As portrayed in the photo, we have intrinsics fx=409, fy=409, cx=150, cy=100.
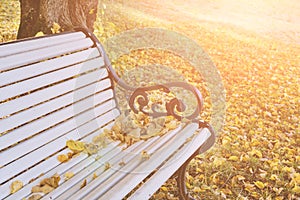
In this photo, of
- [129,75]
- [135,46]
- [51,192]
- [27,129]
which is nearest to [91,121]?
[27,129]

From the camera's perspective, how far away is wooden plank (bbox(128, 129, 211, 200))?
1.81 m

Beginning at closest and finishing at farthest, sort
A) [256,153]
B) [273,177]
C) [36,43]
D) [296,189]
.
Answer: [36,43], [296,189], [273,177], [256,153]

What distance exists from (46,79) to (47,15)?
1392mm

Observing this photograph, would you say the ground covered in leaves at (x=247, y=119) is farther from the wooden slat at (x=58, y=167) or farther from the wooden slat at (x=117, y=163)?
the wooden slat at (x=58, y=167)

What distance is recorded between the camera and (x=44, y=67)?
7.05 feet

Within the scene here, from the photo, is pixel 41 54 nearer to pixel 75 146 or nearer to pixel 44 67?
pixel 44 67

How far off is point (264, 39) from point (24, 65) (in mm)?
8887

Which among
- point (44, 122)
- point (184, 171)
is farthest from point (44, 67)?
point (184, 171)

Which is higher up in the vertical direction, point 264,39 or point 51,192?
point 51,192

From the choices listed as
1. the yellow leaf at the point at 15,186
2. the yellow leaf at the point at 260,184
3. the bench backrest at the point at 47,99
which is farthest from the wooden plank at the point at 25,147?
the yellow leaf at the point at 260,184

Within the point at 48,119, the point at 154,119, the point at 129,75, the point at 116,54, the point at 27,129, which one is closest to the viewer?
the point at 27,129

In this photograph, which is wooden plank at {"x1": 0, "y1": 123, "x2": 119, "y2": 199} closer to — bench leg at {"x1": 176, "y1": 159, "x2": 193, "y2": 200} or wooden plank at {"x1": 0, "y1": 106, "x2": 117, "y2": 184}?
wooden plank at {"x1": 0, "y1": 106, "x2": 117, "y2": 184}

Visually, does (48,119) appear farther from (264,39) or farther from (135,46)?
(264,39)

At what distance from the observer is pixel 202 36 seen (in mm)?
8578
